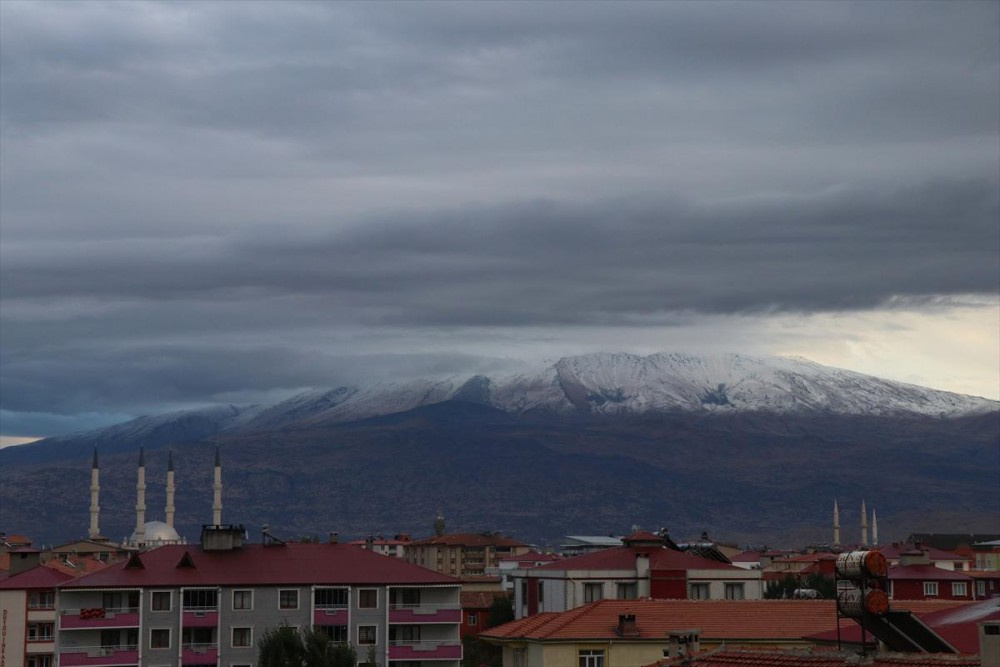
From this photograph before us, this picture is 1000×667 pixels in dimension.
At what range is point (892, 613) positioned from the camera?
30766 millimetres

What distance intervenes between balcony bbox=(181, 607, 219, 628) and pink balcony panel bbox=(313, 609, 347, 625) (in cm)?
553

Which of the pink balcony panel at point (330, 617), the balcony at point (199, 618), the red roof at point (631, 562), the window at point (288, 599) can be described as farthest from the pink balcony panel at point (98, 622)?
the red roof at point (631, 562)

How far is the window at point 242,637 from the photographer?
314ft

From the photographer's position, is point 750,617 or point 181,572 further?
point 181,572

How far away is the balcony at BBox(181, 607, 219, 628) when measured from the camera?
3760 inches

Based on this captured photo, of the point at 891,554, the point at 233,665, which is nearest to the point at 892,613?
the point at 233,665

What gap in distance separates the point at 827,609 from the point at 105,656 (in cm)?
4267

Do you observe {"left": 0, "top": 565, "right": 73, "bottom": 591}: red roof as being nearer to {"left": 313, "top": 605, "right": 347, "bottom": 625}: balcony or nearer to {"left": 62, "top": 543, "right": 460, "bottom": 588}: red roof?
{"left": 62, "top": 543, "right": 460, "bottom": 588}: red roof

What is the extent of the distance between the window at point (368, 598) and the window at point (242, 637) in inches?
250

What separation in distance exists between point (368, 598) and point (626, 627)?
121 feet

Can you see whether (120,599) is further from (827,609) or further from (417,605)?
(827,609)

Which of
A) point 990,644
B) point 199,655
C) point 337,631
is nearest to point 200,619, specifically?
point 199,655

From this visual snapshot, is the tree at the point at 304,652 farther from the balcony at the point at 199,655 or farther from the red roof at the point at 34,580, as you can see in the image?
the red roof at the point at 34,580

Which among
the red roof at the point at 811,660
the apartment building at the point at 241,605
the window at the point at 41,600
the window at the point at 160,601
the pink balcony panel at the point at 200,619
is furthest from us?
the window at the point at 41,600
